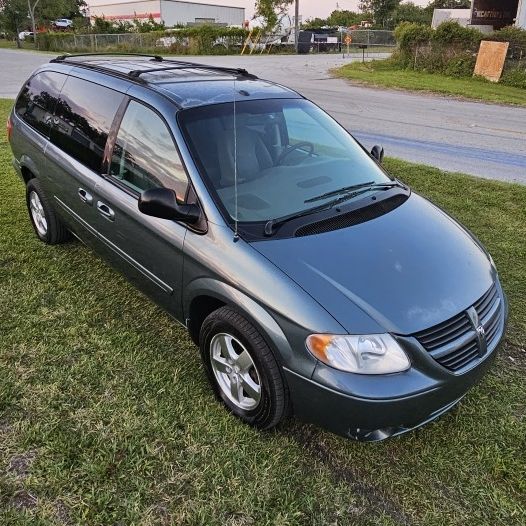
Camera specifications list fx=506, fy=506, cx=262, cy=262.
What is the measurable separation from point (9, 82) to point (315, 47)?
31759 mm

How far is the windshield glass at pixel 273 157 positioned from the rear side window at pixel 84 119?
31.0 inches

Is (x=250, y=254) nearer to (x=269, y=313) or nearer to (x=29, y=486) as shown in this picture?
(x=269, y=313)

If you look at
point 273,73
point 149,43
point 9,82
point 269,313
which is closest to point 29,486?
point 269,313

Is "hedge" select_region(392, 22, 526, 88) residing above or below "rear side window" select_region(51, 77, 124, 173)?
below

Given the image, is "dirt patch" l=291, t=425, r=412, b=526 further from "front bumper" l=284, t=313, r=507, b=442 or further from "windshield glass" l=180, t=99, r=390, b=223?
"windshield glass" l=180, t=99, r=390, b=223

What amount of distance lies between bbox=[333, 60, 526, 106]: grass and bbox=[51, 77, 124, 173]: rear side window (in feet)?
47.1

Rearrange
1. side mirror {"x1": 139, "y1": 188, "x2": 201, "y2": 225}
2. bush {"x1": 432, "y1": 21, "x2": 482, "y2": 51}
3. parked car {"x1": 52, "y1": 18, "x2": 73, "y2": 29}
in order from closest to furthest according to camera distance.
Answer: side mirror {"x1": 139, "y1": 188, "x2": 201, "y2": 225}
bush {"x1": 432, "y1": 21, "x2": 482, "y2": 51}
parked car {"x1": 52, "y1": 18, "x2": 73, "y2": 29}

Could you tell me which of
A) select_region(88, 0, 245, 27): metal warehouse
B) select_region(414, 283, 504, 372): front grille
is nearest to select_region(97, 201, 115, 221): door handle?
select_region(414, 283, 504, 372): front grille

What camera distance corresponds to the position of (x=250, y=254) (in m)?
2.57

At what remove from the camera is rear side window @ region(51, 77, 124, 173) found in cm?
354

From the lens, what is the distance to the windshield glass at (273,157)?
2943 millimetres

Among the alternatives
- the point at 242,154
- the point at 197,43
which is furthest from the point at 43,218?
the point at 197,43

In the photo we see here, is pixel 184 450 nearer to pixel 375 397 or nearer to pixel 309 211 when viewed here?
pixel 375 397

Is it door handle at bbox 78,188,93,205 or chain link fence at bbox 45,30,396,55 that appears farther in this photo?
chain link fence at bbox 45,30,396,55
